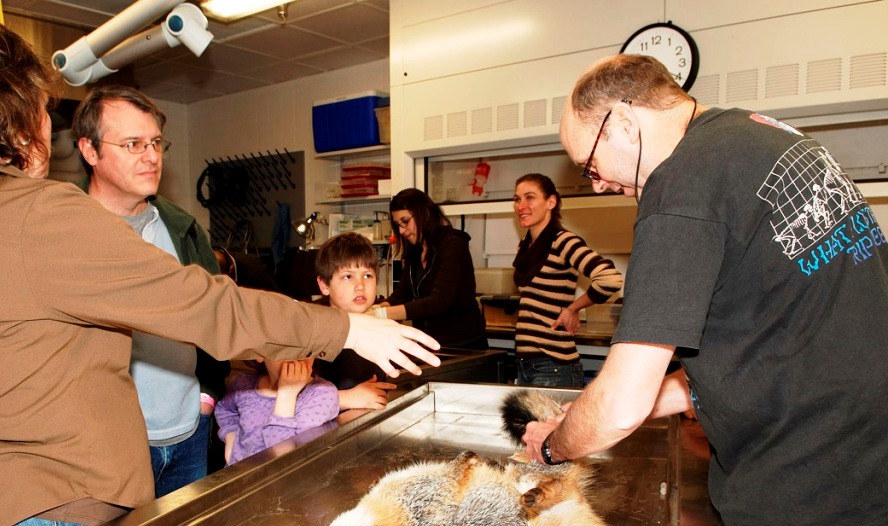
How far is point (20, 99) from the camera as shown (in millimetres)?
856

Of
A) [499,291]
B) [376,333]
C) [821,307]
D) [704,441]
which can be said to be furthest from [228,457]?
[499,291]

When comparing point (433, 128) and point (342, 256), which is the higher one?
point (433, 128)

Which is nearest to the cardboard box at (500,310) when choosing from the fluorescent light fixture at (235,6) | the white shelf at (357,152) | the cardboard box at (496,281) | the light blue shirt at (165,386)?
the cardboard box at (496,281)

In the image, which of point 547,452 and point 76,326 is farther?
point 547,452

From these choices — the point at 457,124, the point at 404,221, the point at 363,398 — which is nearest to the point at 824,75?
the point at 457,124

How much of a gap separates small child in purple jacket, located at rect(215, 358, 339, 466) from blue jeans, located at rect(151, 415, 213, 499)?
0.43 feet

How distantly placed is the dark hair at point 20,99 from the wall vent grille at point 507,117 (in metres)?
2.35

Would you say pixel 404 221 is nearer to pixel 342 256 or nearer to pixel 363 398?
pixel 342 256

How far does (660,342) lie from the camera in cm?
80

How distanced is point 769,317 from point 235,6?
3.08m

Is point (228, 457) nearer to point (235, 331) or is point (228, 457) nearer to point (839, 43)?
point (235, 331)

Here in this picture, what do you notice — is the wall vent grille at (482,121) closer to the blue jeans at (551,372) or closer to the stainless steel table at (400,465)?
the blue jeans at (551,372)

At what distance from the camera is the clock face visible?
2.54 meters

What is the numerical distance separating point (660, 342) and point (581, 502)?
373 mm
